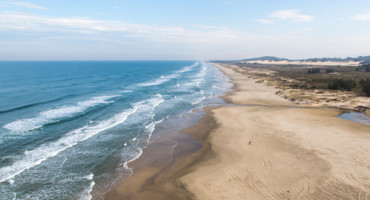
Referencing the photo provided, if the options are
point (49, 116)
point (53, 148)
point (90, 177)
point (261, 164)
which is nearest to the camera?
point (90, 177)

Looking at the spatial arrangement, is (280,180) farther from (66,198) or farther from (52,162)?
(52,162)

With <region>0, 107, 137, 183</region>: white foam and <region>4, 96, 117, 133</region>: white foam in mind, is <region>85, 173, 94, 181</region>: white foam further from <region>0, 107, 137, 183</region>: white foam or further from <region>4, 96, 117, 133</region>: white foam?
<region>4, 96, 117, 133</region>: white foam

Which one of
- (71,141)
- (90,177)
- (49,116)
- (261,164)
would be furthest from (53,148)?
Result: (261,164)

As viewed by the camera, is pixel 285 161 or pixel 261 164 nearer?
pixel 261 164

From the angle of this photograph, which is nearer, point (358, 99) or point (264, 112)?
point (264, 112)

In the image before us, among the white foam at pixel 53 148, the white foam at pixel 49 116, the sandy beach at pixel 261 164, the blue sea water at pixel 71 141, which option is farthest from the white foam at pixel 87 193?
the white foam at pixel 49 116

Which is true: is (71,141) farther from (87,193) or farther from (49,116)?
(49,116)

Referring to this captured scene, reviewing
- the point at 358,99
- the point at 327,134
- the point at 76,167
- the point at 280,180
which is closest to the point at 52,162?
the point at 76,167
